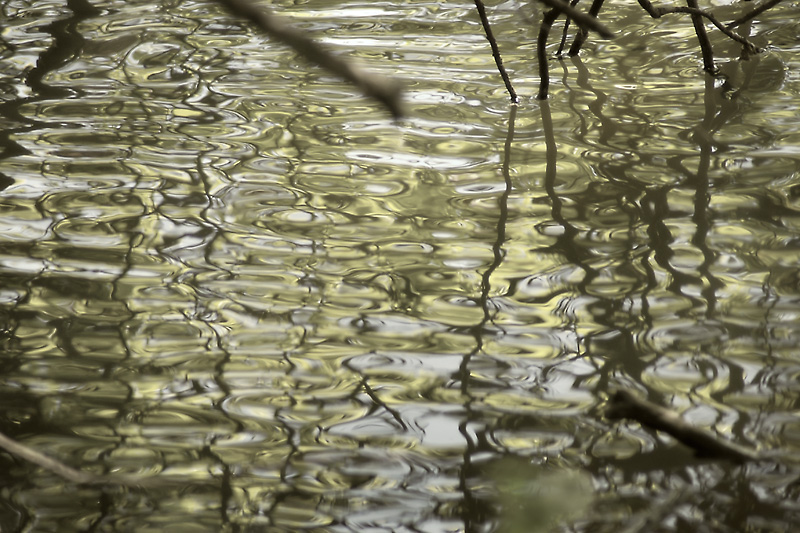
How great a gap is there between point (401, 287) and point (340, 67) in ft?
5.59

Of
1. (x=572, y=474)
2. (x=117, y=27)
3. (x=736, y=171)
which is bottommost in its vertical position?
(x=572, y=474)

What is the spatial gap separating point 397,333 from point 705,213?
3.07 feet

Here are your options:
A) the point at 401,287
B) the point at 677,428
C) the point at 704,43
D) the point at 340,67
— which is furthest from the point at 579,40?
the point at 340,67

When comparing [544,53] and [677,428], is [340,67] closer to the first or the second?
[677,428]

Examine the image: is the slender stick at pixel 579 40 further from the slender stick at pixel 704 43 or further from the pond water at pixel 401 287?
the slender stick at pixel 704 43

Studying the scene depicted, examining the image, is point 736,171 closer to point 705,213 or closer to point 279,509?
point 705,213

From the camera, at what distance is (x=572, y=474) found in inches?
60.6

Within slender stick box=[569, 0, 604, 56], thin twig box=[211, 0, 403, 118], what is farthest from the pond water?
thin twig box=[211, 0, 403, 118]

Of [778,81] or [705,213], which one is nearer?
[705,213]

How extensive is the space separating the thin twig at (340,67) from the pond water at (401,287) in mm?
327

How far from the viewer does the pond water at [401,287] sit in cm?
153

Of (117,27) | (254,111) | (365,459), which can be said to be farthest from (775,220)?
(117,27)

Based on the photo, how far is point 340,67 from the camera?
1.29 ft

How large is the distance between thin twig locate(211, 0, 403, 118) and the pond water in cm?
33
